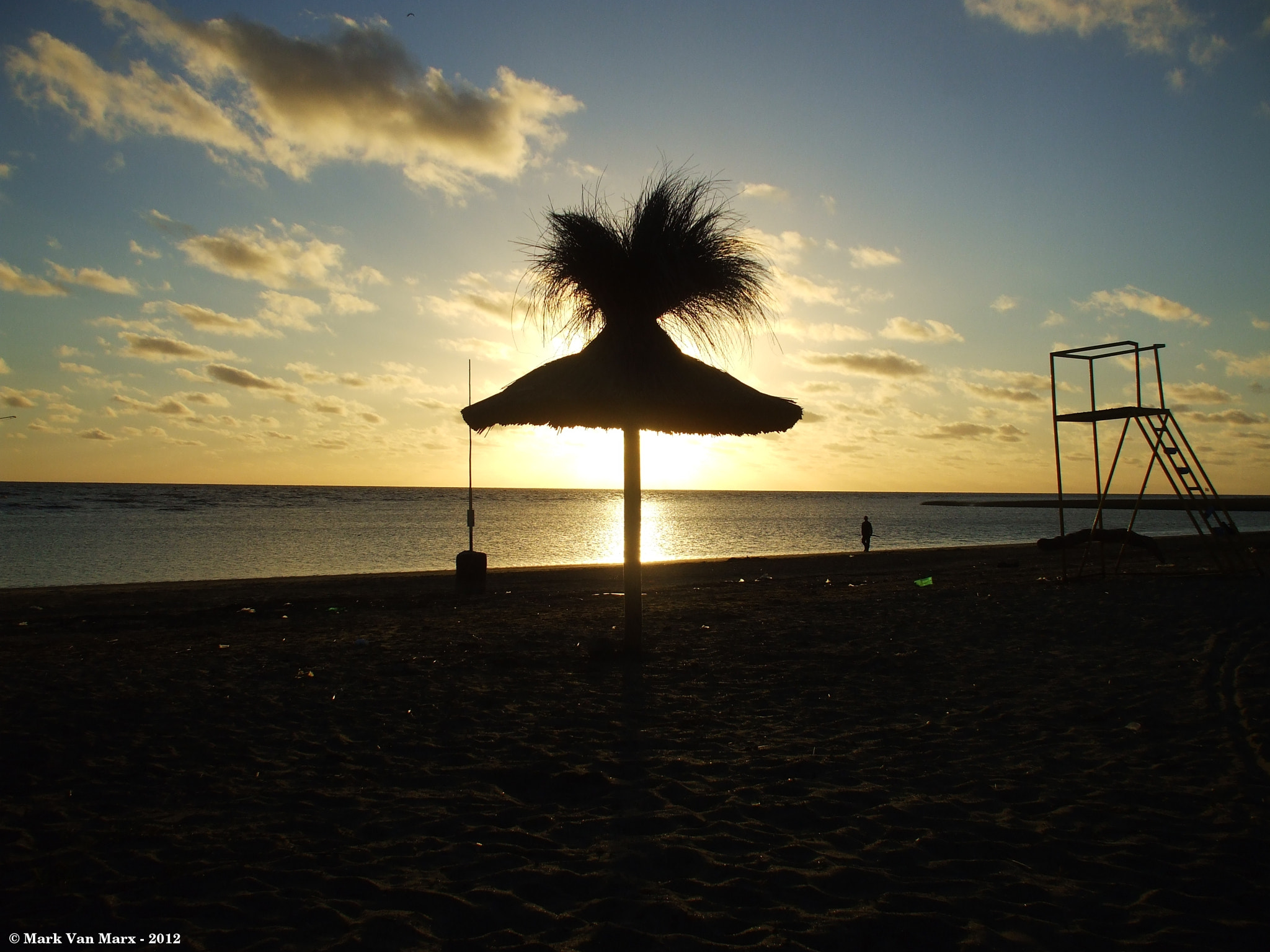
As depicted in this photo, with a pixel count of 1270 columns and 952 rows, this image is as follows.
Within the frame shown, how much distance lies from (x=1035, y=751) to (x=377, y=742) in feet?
14.3

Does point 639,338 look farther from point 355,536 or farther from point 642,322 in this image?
point 355,536

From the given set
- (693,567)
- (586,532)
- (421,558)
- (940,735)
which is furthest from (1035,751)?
(586,532)

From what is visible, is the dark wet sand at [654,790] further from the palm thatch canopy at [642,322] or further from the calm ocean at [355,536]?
the calm ocean at [355,536]

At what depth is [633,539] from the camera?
7758 mm

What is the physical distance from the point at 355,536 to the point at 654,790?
125ft

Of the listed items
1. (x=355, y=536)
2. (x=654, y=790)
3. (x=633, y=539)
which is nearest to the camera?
(x=654, y=790)

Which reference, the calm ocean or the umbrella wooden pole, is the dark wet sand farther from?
the calm ocean

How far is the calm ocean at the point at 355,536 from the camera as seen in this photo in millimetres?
24078

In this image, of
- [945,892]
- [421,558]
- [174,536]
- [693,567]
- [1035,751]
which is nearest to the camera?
[945,892]

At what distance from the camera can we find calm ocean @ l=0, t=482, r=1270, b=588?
24078 millimetres

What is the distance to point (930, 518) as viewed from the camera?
79.4m

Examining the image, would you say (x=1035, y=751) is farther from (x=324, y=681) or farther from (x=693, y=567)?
(x=693, y=567)

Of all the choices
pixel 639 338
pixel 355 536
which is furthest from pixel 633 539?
pixel 355 536

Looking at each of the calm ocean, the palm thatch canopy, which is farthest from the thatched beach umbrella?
the calm ocean
